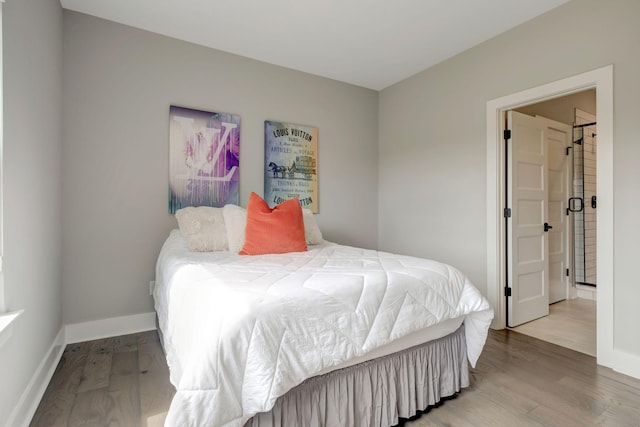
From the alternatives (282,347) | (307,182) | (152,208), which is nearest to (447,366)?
(282,347)

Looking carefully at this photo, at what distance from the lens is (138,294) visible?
2.67 meters

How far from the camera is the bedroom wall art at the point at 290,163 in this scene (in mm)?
3217

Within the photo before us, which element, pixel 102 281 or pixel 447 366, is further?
pixel 102 281

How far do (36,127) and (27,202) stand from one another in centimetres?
43

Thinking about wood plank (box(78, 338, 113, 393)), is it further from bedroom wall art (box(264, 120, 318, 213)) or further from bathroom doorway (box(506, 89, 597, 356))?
bathroom doorway (box(506, 89, 597, 356))

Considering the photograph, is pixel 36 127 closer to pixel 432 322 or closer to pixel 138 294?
pixel 138 294

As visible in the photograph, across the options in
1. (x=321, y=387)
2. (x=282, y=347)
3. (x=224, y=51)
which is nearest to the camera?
(x=282, y=347)

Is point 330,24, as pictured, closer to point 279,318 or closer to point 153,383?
point 279,318

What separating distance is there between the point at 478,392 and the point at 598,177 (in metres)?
1.61

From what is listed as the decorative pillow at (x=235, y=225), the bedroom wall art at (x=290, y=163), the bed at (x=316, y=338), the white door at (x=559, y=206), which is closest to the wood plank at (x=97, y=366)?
the bed at (x=316, y=338)

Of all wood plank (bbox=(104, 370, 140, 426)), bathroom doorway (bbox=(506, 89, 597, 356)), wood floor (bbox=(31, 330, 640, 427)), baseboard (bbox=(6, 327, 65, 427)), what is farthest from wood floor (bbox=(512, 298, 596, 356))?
baseboard (bbox=(6, 327, 65, 427))

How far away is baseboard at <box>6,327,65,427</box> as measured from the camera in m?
1.42

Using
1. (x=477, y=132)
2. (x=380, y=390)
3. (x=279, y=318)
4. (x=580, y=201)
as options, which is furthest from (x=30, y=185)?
(x=580, y=201)

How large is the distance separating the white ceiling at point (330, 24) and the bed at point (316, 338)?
1.83m
